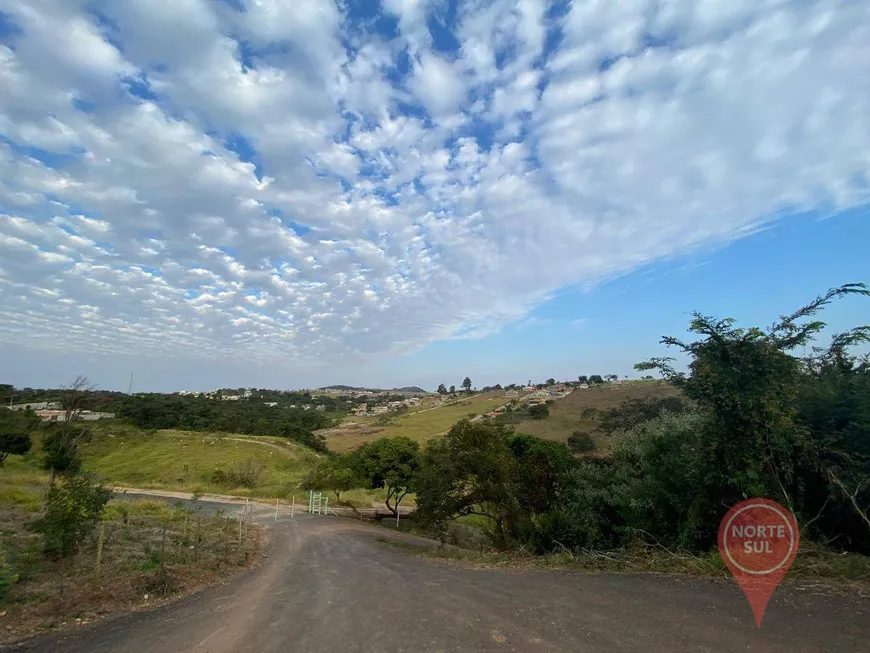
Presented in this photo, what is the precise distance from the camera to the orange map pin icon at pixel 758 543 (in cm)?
783

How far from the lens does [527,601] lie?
7.90 meters

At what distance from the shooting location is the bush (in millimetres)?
39916

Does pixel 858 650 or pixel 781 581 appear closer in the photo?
pixel 858 650

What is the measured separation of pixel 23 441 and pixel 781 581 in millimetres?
79038

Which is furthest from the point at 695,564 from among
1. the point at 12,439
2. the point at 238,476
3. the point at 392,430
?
the point at 392,430

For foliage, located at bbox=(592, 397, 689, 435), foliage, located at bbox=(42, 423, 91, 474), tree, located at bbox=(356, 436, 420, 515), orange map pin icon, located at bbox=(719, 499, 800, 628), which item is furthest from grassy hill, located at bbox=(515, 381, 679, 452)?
foliage, located at bbox=(42, 423, 91, 474)

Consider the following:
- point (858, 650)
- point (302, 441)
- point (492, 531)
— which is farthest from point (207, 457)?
point (858, 650)

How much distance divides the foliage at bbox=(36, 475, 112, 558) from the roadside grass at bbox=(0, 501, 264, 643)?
319 millimetres

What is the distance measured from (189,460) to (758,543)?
70.5 m

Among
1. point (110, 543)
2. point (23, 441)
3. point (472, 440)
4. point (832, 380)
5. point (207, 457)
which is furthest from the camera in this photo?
point (207, 457)

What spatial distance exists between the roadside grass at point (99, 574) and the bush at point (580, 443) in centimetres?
2984

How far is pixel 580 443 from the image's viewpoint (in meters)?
42.6

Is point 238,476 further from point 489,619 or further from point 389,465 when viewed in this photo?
point 489,619

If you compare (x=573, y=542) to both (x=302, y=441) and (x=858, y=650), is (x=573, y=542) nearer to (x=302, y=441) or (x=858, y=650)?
(x=858, y=650)
